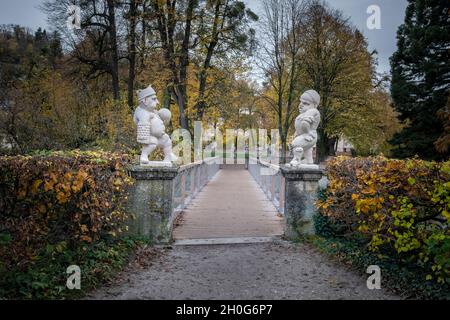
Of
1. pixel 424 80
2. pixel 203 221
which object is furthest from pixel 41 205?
pixel 424 80

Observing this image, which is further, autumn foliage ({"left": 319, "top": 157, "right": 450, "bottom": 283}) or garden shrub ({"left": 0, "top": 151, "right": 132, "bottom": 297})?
garden shrub ({"left": 0, "top": 151, "right": 132, "bottom": 297})

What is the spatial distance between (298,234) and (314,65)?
1914 centimetres

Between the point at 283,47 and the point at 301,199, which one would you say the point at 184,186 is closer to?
the point at 301,199

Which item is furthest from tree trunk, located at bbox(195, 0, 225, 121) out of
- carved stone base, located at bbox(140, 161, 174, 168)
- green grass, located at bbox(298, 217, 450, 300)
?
green grass, located at bbox(298, 217, 450, 300)

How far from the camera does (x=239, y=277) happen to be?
447 centimetres

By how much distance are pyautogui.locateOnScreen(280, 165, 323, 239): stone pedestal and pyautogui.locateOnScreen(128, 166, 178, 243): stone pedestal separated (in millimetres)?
2124

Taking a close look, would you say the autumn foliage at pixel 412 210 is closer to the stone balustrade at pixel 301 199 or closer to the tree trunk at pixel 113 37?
the stone balustrade at pixel 301 199

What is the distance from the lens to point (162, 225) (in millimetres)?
5988

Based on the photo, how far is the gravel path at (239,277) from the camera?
3.93 meters

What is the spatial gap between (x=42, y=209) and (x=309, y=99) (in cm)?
469

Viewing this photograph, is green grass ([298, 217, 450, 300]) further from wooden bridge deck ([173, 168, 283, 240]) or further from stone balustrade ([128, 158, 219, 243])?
stone balustrade ([128, 158, 219, 243])

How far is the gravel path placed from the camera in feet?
12.9

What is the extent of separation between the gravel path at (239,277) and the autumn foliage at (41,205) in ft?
2.80

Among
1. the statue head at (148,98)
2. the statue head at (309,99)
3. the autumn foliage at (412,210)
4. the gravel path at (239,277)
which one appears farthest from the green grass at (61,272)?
the statue head at (309,99)
